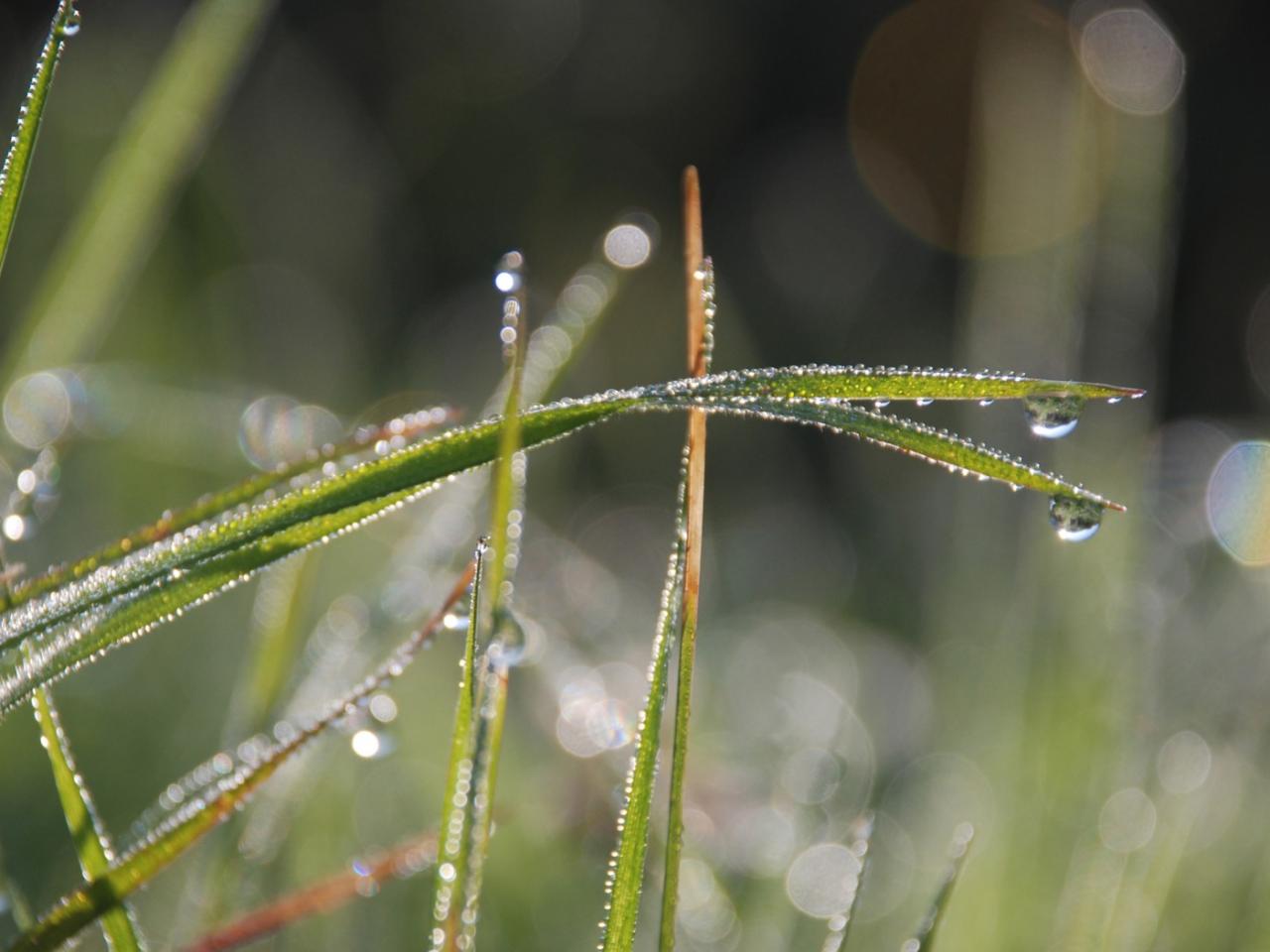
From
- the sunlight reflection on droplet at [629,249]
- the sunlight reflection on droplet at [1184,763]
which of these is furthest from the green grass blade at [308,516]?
→ the sunlight reflection on droplet at [1184,763]

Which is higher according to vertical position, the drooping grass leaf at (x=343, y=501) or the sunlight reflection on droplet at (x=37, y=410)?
the sunlight reflection on droplet at (x=37, y=410)

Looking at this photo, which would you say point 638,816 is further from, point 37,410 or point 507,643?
point 37,410

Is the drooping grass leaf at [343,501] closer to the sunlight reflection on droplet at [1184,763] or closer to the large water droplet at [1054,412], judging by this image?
the large water droplet at [1054,412]

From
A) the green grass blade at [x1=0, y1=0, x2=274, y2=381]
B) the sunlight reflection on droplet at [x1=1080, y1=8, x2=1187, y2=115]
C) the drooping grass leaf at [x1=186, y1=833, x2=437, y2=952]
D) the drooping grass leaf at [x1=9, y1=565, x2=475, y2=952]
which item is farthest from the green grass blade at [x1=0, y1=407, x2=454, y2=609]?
the sunlight reflection on droplet at [x1=1080, y1=8, x2=1187, y2=115]

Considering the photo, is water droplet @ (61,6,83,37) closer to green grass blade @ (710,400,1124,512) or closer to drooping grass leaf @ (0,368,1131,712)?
drooping grass leaf @ (0,368,1131,712)

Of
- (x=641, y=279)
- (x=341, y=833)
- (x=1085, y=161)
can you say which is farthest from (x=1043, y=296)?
(x=641, y=279)

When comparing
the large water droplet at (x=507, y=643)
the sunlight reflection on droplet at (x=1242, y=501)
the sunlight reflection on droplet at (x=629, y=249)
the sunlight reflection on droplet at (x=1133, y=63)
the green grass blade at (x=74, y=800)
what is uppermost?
the sunlight reflection on droplet at (x=1133, y=63)
